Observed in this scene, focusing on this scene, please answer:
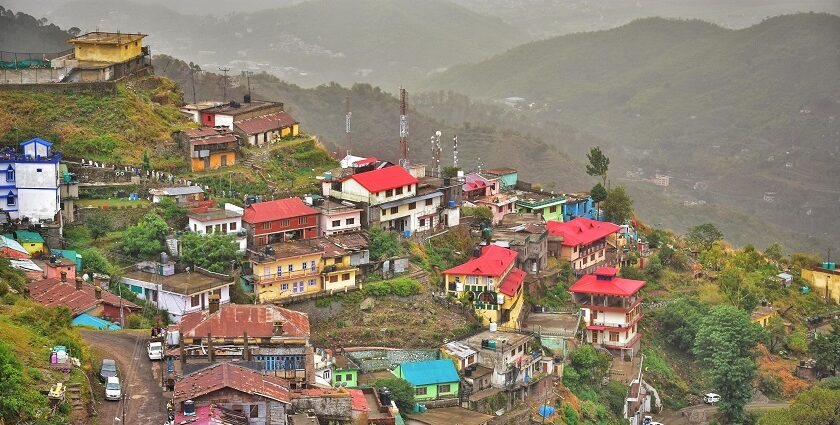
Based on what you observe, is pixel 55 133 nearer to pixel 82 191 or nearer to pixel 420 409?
pixel 82 191

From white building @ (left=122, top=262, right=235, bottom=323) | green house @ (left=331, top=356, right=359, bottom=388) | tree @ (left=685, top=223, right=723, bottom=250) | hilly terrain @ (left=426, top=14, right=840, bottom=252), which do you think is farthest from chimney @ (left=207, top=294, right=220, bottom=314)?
Answer: hilly terrain @ (left=426, top=14, right=840, bottom=252)

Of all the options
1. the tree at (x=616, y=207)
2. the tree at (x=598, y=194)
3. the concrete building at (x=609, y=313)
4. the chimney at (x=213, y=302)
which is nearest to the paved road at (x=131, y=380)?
the chimney at (x=213, y=302)

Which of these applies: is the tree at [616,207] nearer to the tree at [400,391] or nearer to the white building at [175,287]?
the tree at [400,391]

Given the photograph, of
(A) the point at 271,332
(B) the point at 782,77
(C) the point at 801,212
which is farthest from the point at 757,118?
(A) the point at 271,332

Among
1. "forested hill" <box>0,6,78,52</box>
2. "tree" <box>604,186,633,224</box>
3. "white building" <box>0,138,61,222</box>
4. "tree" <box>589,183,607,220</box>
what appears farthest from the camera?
"forested hill" <box>0,6,78,52</box>

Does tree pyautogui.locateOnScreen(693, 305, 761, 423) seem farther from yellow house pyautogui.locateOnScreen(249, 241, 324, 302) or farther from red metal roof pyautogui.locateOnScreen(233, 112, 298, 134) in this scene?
red metal roof pyautogui.locateOnScreen(233, 112, 298, 134)

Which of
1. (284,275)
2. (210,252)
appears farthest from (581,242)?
(210,252)
